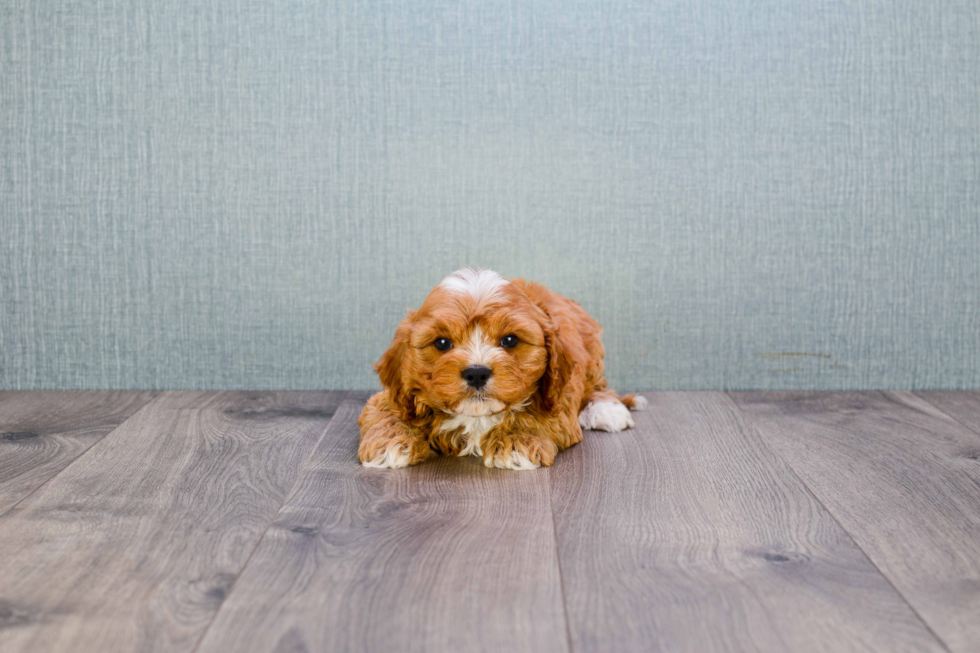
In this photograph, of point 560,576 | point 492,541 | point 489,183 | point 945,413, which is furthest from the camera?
point 489,183

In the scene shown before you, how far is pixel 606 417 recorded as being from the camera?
2172mm

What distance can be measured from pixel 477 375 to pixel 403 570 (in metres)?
0.52

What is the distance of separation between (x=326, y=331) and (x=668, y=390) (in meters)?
1.14

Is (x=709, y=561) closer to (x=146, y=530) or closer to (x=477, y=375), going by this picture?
(x=477, y=375)

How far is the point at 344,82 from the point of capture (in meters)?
2.52

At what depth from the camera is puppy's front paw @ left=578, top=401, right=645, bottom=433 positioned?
85.2 inches

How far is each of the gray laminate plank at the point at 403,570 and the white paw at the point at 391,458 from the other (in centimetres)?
3

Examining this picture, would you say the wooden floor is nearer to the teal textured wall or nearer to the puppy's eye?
the puppy's eye

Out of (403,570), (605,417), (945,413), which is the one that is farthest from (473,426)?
(945,413)

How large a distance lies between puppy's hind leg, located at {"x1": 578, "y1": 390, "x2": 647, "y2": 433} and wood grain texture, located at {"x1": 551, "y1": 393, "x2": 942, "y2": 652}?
175mm

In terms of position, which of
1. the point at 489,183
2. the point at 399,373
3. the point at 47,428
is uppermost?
the point at 489,183

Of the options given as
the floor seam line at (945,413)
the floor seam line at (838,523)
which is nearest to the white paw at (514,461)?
the floor seam line at (838,523)

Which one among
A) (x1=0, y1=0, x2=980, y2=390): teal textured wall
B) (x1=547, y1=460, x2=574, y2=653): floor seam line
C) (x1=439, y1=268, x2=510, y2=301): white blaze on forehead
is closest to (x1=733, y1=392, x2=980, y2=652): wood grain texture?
(x1=0, y1=0, x2=980, y2=390): teal textured wall

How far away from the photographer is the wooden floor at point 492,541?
3.63 ft
